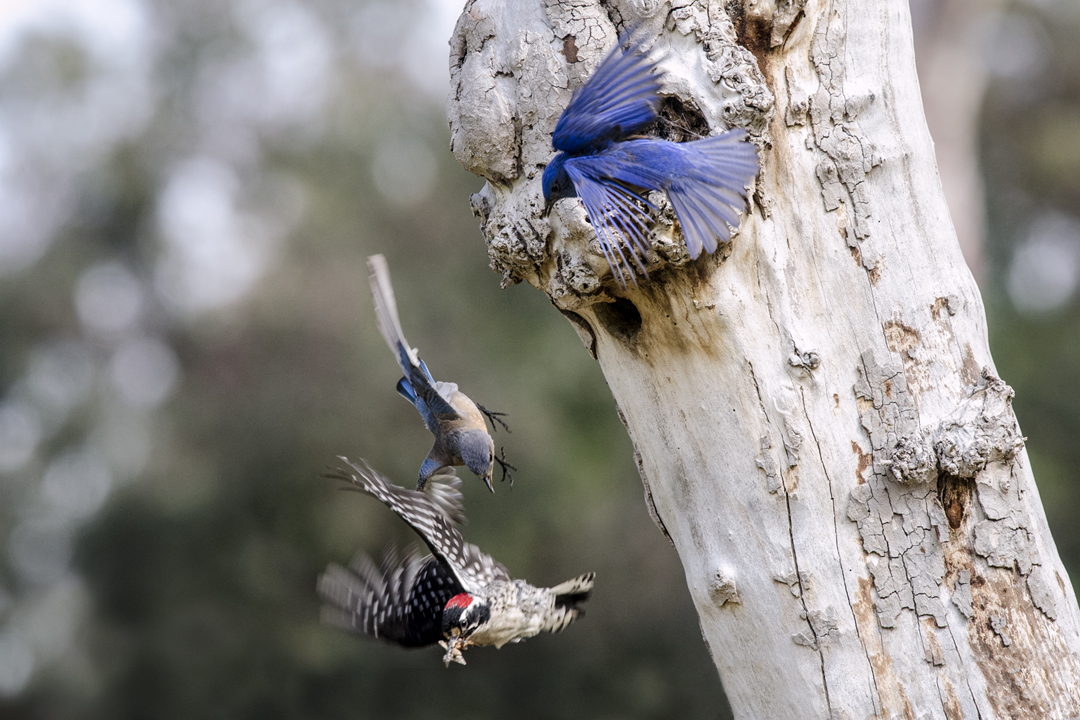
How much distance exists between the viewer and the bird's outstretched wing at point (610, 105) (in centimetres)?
172

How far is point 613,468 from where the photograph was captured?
6785 millimetres

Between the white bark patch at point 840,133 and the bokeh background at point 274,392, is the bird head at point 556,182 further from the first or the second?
the bokeh background at point 274,392

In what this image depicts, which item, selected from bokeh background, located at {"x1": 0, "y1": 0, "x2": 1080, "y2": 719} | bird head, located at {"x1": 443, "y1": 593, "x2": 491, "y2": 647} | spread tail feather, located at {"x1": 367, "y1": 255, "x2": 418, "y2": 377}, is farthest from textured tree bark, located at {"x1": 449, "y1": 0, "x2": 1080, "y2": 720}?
bokeh background, located at {"x1": 0, "y1": 0, "x2": 1080, "y2": 719}

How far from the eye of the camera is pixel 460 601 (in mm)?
2727

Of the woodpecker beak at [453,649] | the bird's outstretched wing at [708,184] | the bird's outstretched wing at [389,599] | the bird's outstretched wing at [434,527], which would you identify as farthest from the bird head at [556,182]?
the woodpecker beak at [453,649]

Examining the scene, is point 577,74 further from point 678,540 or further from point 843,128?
point 678,540

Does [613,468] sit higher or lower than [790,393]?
lower

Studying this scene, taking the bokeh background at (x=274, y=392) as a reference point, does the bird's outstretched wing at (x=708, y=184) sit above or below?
above

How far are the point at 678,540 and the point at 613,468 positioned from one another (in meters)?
4.82

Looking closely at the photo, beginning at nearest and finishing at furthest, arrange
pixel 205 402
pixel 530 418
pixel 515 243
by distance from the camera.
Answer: pixel 515 243 → pixel 530 418 → pixel 205 402

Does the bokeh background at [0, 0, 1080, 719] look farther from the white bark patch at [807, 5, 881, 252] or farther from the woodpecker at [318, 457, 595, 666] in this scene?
the white bark patch at [807, 5, 881, 252]

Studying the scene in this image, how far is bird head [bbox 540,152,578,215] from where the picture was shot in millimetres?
1782

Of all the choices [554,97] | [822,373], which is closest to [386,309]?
[554,97]

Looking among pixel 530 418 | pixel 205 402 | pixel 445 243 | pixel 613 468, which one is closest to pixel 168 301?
pixel 205 402
